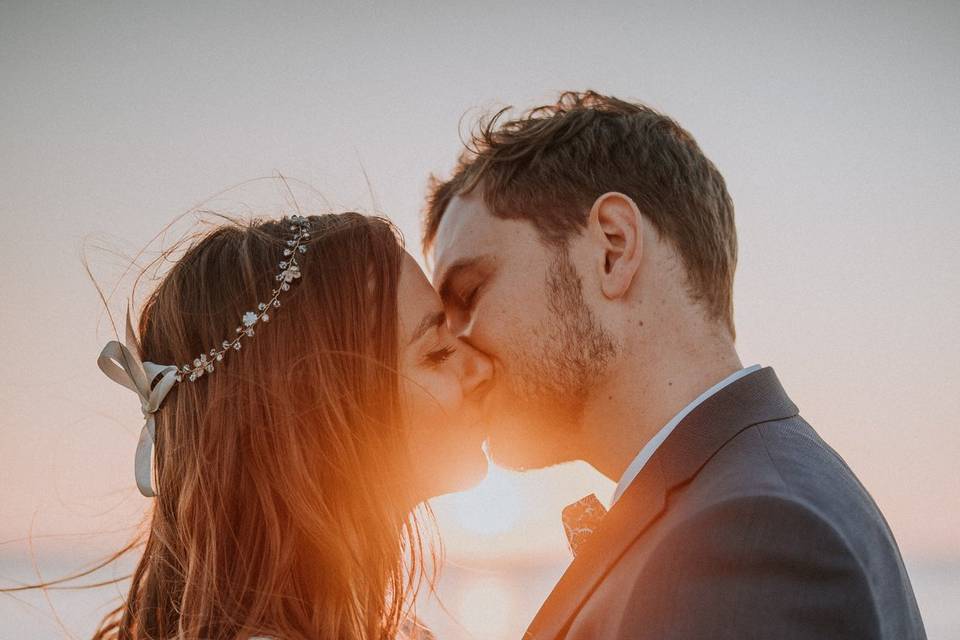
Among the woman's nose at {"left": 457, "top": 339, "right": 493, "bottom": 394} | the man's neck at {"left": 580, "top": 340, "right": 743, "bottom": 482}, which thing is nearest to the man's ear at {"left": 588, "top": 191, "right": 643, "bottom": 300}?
the man's neck at {"left": 580, "top": 340, "right": 743, "bottom": 482}

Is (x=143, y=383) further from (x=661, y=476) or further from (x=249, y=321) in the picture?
(x=661, y=476)

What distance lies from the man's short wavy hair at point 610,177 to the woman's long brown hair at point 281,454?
0.61 metres

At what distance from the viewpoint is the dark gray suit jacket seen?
5.65 ft

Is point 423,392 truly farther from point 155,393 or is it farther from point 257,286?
point 155,393

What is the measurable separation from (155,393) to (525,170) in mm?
1528

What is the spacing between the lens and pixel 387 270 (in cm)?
283

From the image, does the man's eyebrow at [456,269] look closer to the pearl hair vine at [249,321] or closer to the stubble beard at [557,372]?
the stubble beard at [557,372]

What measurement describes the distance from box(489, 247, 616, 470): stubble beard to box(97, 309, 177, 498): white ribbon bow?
1179 millimetres

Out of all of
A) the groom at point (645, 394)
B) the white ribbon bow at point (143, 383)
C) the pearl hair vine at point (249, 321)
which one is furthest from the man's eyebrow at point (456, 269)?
the white ribbon bow at point (143, 383)

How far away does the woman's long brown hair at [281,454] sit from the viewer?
97.8 inches

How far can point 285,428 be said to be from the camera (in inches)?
101

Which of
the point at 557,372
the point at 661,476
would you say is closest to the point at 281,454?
the point at 557,372

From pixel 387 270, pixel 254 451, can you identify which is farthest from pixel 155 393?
pixel 387 270

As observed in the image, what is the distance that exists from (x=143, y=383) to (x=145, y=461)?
0.82ft
